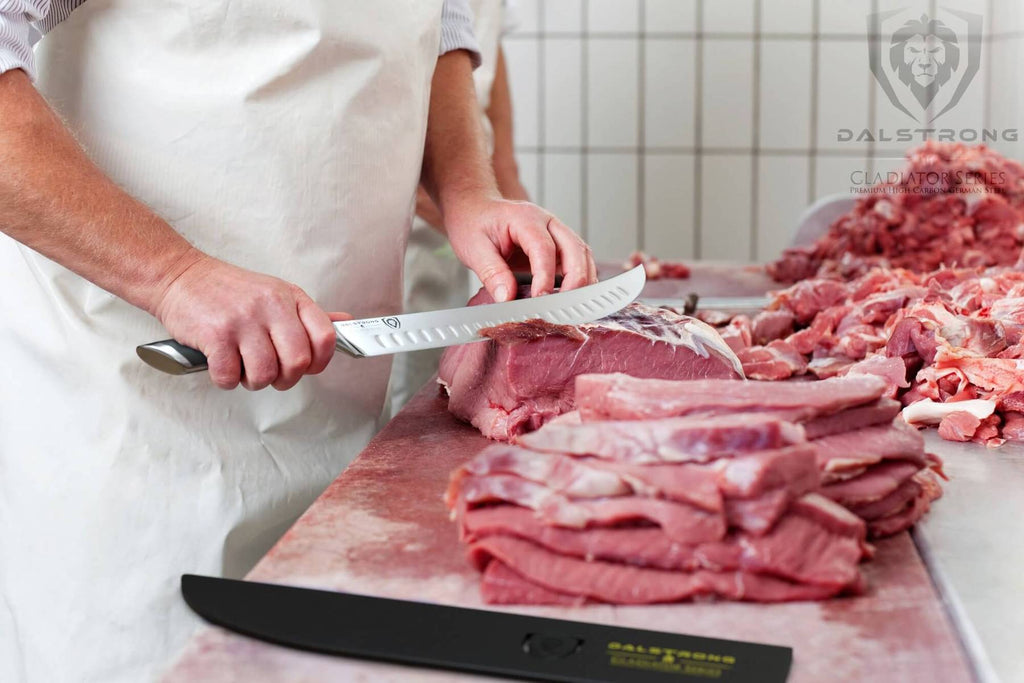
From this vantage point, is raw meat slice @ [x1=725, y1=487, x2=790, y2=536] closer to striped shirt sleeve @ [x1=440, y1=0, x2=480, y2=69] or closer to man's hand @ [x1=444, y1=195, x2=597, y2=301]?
man's hand @ [x1=444, y1=195, x2=597, y2=301]

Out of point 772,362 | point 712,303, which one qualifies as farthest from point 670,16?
point 772,362

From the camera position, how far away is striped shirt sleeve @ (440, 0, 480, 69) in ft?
7.61

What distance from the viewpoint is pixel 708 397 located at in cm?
129

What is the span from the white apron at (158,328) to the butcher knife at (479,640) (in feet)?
2.16

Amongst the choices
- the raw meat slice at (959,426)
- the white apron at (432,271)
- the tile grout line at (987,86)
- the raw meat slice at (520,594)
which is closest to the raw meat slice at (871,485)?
the raw meat slice at (520,594)

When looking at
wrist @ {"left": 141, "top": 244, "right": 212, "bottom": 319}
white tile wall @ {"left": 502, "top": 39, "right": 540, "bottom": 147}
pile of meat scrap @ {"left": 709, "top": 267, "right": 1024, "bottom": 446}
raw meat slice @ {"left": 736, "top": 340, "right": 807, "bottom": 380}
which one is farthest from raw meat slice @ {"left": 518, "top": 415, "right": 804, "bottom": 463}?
white tile wall @ {"left": 502, "top": 39, "right": 540, "bottom": 147}

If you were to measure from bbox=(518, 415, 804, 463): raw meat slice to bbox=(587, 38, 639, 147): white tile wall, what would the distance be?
4.08 meters

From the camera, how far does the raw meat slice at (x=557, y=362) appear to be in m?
1.78

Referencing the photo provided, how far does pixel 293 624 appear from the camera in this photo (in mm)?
1091

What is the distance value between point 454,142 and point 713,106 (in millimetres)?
3121

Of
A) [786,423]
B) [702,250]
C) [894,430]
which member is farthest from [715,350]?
[702,250]

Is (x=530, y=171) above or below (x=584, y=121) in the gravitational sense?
below

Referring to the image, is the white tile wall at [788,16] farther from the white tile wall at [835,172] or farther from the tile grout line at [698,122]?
the white tile wall at [835,172]

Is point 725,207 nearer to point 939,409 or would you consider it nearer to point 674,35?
point 674,35
